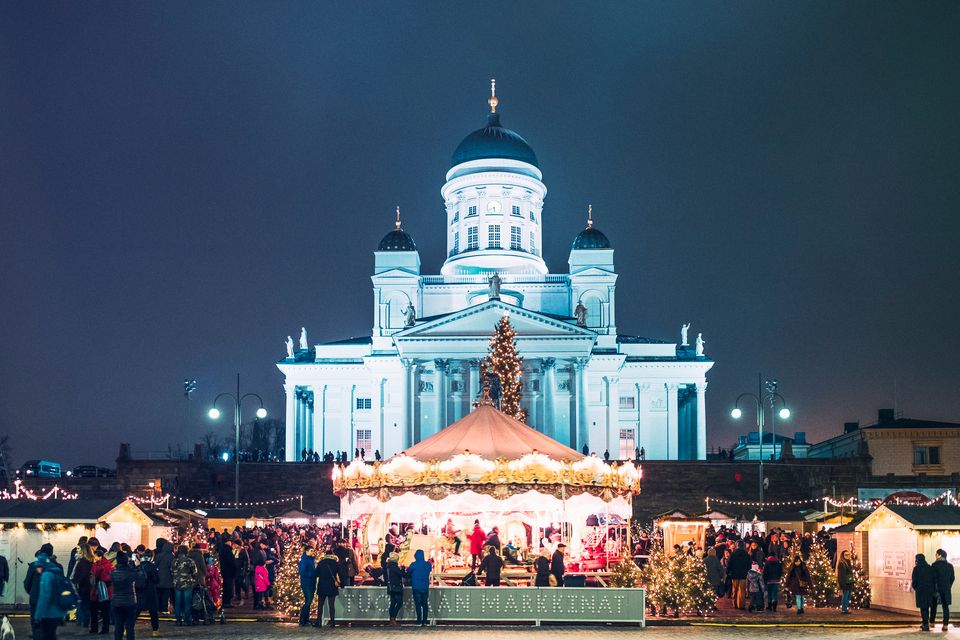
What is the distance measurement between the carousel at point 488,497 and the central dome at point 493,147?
6325cm

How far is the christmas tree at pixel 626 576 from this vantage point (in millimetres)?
29031

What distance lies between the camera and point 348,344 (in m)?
89.8

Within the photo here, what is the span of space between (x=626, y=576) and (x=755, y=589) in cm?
425

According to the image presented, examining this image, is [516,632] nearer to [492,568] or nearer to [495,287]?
[492,568]

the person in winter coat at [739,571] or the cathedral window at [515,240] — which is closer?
the person in winter coat at [739,571]

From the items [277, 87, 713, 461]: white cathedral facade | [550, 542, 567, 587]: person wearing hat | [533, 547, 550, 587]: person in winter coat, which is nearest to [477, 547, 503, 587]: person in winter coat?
[533, 547, 550, 587]: person in winter coat

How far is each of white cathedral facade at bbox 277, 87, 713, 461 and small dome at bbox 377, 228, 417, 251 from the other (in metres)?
0.10

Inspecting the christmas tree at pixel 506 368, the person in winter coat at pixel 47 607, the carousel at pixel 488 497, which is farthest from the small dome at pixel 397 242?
the person in winter coat at pixel 47 607

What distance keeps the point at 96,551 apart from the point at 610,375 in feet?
206

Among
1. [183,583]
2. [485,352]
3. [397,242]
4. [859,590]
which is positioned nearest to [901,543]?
[859,590]

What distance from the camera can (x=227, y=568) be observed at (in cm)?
3180

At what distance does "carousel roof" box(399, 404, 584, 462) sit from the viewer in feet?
97.8

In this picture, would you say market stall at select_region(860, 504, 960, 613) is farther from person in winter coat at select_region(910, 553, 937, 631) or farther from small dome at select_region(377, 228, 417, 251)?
small dome at select_region(377, 228, 417, 251)

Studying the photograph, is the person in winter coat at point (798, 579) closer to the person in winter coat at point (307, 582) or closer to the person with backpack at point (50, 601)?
the person in winter coat at point (307, 582)
